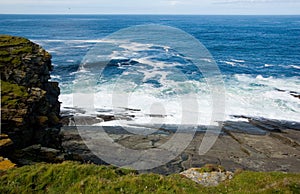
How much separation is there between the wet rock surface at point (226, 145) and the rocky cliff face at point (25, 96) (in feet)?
15.3

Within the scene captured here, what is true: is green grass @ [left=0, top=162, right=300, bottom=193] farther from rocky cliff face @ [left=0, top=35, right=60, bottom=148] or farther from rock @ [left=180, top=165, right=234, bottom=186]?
rocky cliff face @ [left=0, top=35, right=60, bottom=148]

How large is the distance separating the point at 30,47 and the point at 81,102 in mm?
18280

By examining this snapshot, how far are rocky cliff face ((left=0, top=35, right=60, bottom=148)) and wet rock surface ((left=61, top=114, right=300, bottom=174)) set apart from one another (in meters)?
4.68

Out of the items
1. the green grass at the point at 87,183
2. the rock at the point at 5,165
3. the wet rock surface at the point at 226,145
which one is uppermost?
the green grass at the point at 87,183

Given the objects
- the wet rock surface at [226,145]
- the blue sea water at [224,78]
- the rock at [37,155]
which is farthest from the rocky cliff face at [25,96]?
the blue sea water at [224,78]

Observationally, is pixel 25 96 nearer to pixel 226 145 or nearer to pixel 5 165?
pixel 5 165

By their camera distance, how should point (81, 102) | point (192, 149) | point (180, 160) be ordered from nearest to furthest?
point (180, 160) → point (192, 149) → point (81, 102)

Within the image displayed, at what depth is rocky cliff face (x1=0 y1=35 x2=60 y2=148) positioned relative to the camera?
70.2 feet

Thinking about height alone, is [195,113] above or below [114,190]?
below

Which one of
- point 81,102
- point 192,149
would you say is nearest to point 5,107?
point 192,149

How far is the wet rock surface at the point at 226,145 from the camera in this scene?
92.0 feet

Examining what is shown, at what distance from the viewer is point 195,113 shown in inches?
1662

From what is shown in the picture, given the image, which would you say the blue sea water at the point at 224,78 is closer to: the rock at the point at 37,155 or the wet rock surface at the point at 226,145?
the wet rock surface at the point at 226,145

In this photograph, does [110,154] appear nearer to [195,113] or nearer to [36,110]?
[36,110]
